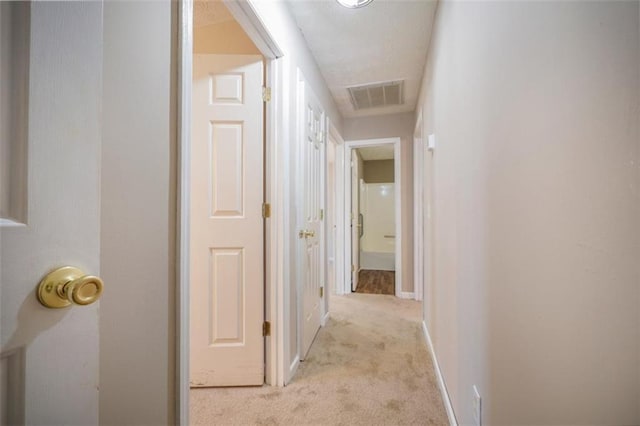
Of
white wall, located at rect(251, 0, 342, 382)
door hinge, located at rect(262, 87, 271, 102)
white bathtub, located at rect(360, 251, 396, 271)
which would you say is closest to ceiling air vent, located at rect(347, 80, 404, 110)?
white wall, located at rect(251, 0, 342, 382)

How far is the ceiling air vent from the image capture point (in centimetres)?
300

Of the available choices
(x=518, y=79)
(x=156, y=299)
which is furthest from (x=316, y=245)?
(x=518, y=79)

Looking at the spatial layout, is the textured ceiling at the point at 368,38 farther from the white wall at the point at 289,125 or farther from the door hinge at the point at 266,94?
the door hinge at the point at 266,94

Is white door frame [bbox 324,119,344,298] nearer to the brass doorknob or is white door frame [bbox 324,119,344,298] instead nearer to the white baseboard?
the white baseboard

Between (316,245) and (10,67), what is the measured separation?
222 cm

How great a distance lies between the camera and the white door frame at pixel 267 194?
2.94 ft

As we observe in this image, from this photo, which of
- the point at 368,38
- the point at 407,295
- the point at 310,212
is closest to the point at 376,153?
the point at 407,295

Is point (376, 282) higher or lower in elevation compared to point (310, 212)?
lower

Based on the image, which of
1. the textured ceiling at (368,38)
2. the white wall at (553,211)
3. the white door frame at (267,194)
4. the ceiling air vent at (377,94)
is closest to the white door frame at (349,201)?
the ceiling air vent at (377,94)

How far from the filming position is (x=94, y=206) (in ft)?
1.73

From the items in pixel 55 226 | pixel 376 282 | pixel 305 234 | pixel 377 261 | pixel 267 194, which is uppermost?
pixel 267 194

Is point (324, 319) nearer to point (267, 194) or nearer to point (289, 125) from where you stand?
point (267, 194)

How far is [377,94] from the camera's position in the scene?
3213mm

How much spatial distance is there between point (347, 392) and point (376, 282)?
3.05 meters
